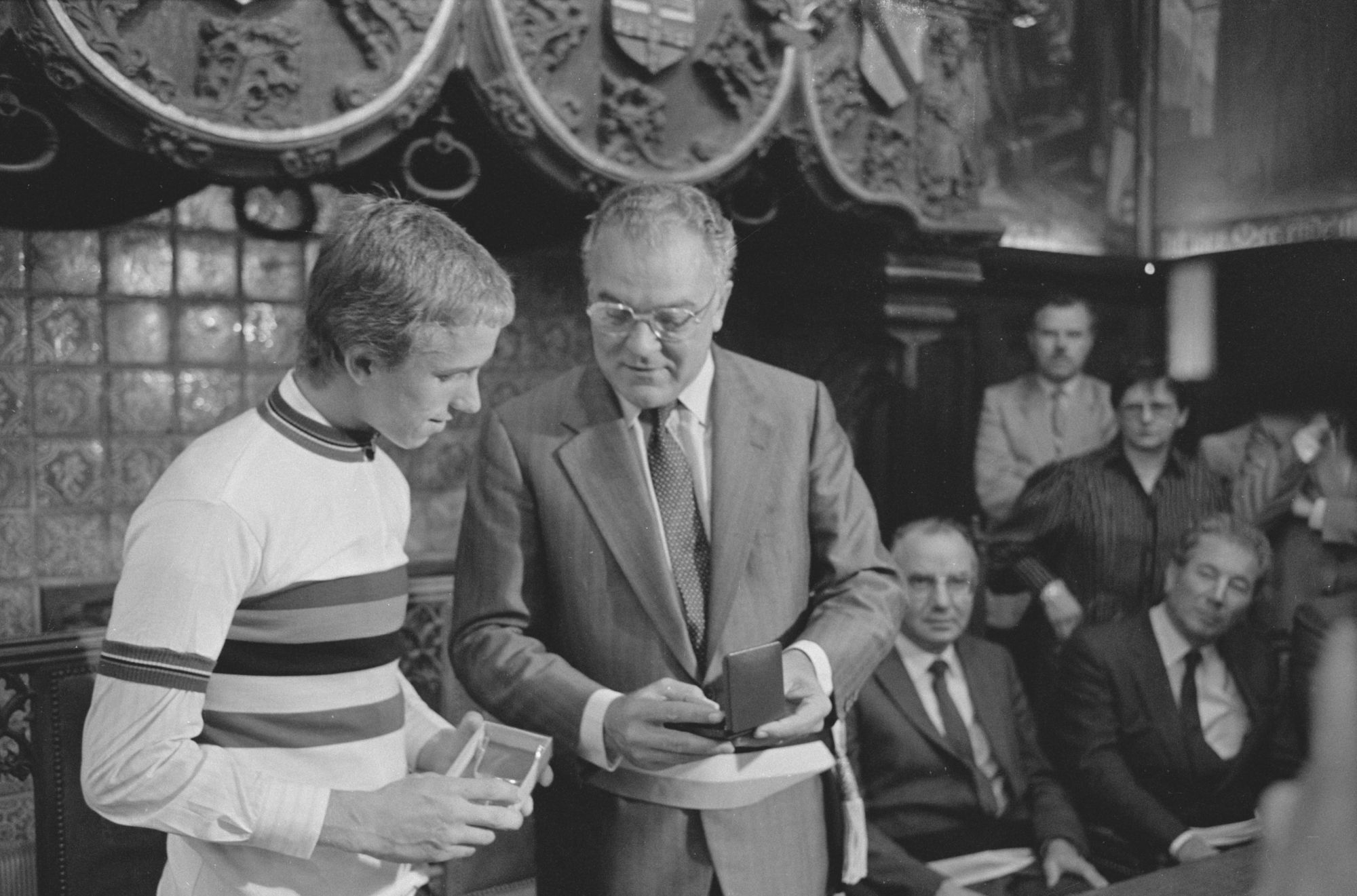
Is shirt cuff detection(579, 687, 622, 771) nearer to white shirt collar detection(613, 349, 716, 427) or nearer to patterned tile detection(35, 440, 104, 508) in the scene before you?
white shirt collar detection(613, 349, 716, 427)

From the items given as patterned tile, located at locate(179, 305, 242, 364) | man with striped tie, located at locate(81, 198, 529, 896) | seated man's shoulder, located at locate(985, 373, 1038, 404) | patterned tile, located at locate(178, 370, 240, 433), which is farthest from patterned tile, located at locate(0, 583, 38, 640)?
seated man's shoulder, located at locate(985, 373, 1038, 404)

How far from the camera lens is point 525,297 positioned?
4.38 meters

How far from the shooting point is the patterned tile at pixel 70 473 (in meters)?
3.67

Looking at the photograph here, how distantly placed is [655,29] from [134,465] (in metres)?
2.06

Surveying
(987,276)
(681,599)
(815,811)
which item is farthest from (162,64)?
(987,276)

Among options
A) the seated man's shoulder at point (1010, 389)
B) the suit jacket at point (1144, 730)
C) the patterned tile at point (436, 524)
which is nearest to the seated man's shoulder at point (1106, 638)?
the suit jacket at point (1144, 730)

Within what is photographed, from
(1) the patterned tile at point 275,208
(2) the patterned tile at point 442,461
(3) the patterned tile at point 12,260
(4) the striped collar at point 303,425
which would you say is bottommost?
(2) the patterned tile at point 442,461

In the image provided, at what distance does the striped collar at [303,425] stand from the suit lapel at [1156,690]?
2.82 metres

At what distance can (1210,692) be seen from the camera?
378 centimetres

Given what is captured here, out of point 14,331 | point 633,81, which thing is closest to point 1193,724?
point 633,81

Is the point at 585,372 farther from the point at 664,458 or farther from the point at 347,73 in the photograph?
the point at 347,73

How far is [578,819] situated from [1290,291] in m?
2.94

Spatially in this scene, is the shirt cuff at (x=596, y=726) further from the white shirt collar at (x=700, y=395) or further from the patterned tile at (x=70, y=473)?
the patterned tile at (x=70, y=473)

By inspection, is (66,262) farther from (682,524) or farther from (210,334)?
(682,524)
